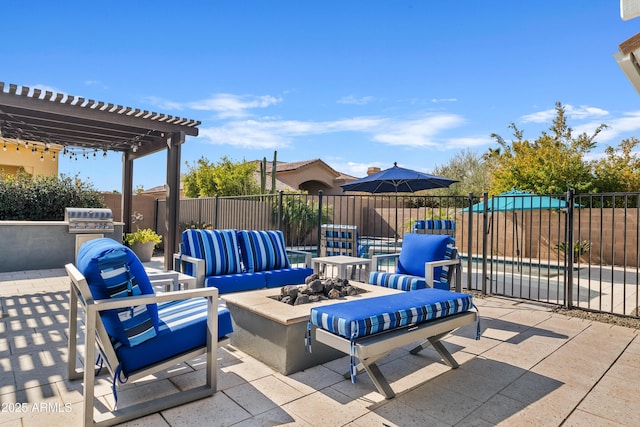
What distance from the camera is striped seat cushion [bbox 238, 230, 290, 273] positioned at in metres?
4.61

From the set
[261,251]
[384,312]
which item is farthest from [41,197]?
[384,312]

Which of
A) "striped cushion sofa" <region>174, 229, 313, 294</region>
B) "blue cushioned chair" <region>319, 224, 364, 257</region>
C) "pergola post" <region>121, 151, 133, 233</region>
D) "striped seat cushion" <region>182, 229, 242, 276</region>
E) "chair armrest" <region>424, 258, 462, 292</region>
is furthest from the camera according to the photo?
"pergola post" <region>121, 151, 133, 233</region>

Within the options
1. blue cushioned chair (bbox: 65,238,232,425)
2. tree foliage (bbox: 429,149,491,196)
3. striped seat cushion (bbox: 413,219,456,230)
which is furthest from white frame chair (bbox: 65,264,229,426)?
tree foliage (bbox: 429,149,491,196)

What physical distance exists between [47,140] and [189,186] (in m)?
9.27

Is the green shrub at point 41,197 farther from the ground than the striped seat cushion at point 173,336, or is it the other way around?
the green shrub at point 41,197

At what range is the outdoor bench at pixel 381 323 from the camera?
7.39 ft

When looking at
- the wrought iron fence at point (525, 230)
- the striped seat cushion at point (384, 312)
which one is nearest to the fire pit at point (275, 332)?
the striped seat cushion at point (384, 312)

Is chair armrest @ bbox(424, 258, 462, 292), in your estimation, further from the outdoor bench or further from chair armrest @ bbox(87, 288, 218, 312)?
chair armrest @ bbox(87, 288, 218, 312)

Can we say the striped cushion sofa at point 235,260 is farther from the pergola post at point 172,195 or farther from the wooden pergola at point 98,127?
the wooden pergola at point 98,127

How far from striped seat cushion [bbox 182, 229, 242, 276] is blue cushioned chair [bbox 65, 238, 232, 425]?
1.86m

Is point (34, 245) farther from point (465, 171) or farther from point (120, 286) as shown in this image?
point (465, 171)

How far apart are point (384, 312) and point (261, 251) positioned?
8.45 feet

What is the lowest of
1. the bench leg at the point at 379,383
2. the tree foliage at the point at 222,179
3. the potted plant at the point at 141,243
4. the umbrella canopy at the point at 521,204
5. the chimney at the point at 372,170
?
the bench leg at the point at 379,383

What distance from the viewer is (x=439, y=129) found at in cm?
1953
